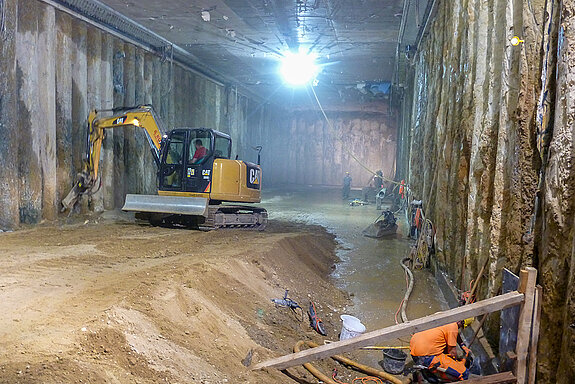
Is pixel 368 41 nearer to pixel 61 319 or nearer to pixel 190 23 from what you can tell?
pixel 190 23

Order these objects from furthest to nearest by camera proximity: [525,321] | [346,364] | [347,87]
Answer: [347,87], [346,364], [525,321]

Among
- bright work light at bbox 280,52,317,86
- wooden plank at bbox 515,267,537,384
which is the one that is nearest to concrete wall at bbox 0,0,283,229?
bright work light at bbox 280,52,317,86

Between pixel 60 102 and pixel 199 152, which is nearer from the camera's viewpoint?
pixel 199 152

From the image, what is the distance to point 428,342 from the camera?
3982 millimetres

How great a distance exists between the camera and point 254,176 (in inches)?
412

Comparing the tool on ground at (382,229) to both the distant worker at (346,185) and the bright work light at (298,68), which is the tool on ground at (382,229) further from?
the distant worker at (346,185)

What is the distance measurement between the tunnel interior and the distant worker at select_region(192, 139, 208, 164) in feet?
5.77

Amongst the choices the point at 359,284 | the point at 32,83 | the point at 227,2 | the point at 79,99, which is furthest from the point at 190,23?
the point at 359,284

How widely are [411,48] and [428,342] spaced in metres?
10.7

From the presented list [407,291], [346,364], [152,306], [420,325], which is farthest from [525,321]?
[407,291]

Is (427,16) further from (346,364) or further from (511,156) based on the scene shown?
(346,364)

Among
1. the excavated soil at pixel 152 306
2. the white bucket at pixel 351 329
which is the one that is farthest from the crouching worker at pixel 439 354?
the excavated soil at pixel 152 306

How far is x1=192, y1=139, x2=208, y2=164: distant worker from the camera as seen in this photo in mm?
9484

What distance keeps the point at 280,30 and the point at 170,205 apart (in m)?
5.95
